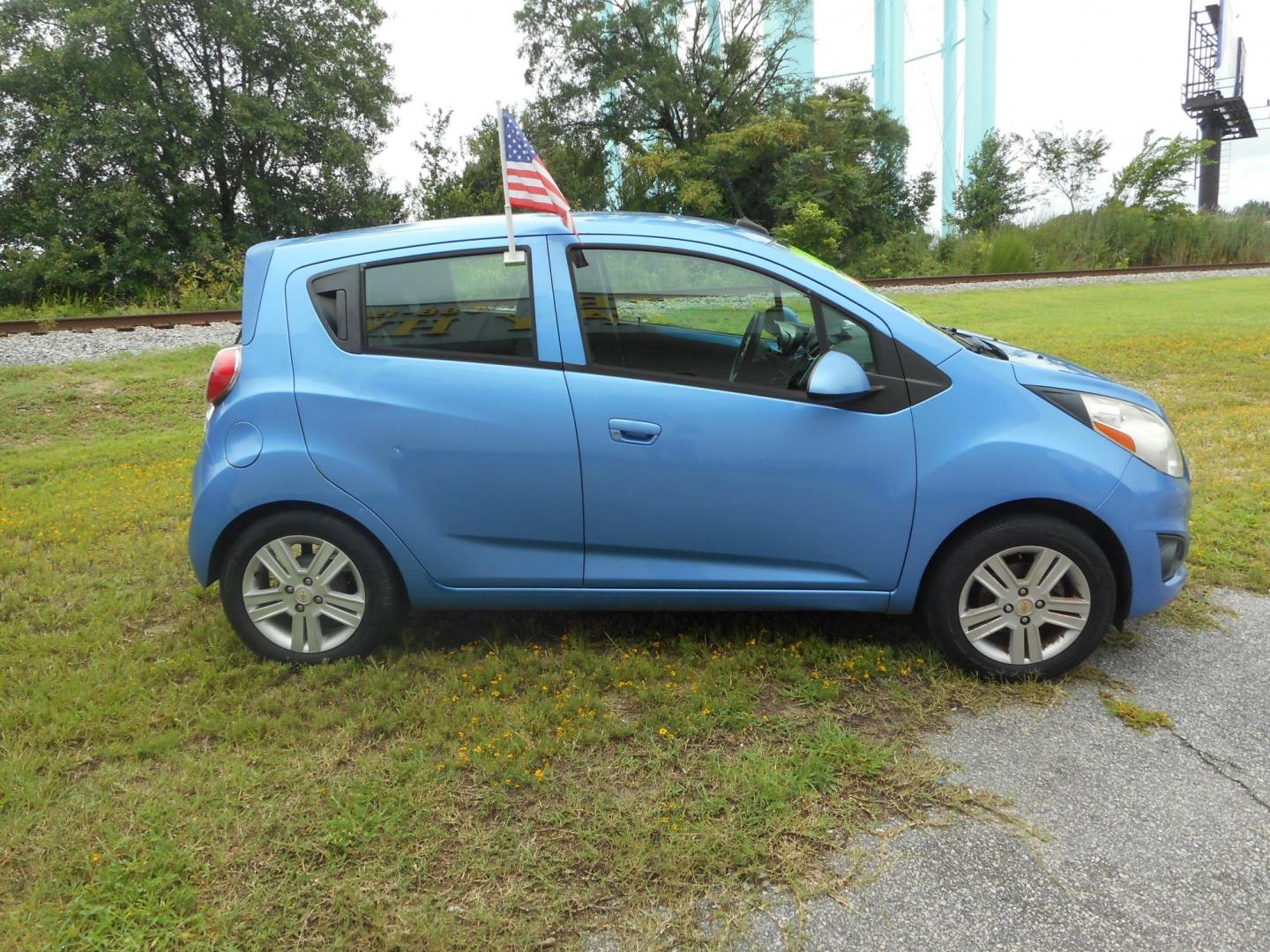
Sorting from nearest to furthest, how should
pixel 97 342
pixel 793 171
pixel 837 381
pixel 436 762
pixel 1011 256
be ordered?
1. pixel 436 762
2. pixel 837 381
3. pixel 97 342
4. pixel 1011 256
5. pixel 793 171

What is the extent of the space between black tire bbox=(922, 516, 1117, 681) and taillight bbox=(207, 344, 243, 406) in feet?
9.22

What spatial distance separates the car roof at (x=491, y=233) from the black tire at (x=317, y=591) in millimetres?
1058

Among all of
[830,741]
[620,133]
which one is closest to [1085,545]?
[830,741]

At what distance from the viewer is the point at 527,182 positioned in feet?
12.1

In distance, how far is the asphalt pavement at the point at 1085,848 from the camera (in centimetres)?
235

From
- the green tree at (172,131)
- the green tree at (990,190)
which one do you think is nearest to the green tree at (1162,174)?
the green tree at (990,190)

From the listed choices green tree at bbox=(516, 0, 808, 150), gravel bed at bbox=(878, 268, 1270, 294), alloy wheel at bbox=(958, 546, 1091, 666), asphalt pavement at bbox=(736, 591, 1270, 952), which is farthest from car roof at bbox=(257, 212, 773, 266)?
green tree at bbox=(516, 0, 808, 150)

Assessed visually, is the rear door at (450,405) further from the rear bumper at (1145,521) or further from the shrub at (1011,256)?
the shrub at (1011,256)

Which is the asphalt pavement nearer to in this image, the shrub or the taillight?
the taillight

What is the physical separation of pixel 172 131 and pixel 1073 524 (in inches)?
1038

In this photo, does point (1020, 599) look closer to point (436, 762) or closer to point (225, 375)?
point (436, 762)

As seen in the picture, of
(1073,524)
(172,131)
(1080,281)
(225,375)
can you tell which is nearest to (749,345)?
(1073,524)

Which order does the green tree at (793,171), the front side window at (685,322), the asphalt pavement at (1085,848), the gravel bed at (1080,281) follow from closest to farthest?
the asphalt pavement at (1085,848) < the front side window at (685,322) < the gravel bed at (1080,281) < the green tree at (793,171)

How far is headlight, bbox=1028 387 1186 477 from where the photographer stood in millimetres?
3521
